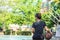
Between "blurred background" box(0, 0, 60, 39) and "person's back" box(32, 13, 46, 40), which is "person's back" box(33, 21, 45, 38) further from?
"blurred background" box(0, 0, 60, 39)

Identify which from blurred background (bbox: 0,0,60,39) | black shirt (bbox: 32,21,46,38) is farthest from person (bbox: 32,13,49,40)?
blurred background (bbox: 0,0,60,39)

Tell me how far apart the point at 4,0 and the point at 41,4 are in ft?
17.7

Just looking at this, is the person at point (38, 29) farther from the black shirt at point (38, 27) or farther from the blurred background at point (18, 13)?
the blurred background at point (18, 13)

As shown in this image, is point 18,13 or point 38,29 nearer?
point 38,29

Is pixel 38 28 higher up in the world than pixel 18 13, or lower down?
higher up

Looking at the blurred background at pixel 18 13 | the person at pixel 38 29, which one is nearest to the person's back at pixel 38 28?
the person at pixel 38 29

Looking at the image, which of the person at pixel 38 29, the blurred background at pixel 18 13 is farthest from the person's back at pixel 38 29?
the blurred background at pixel 18 13

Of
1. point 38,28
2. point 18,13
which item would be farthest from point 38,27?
point 18,13

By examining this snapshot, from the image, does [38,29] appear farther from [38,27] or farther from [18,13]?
[18,13]

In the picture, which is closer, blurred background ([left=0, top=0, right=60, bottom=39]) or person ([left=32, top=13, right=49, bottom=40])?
person ([left=32, top=13, right=49, bottom=40])

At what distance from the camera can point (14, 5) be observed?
111 ft

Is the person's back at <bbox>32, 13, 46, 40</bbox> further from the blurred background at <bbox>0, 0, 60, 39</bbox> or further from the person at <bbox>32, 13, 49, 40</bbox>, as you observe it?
the blurred background at <bbox>0, 0, 60, 39</bbox>

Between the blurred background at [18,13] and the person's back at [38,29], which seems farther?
the blurred background at [18,13]

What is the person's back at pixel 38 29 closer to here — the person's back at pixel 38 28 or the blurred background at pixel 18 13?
the person's back at pixel 38 28
